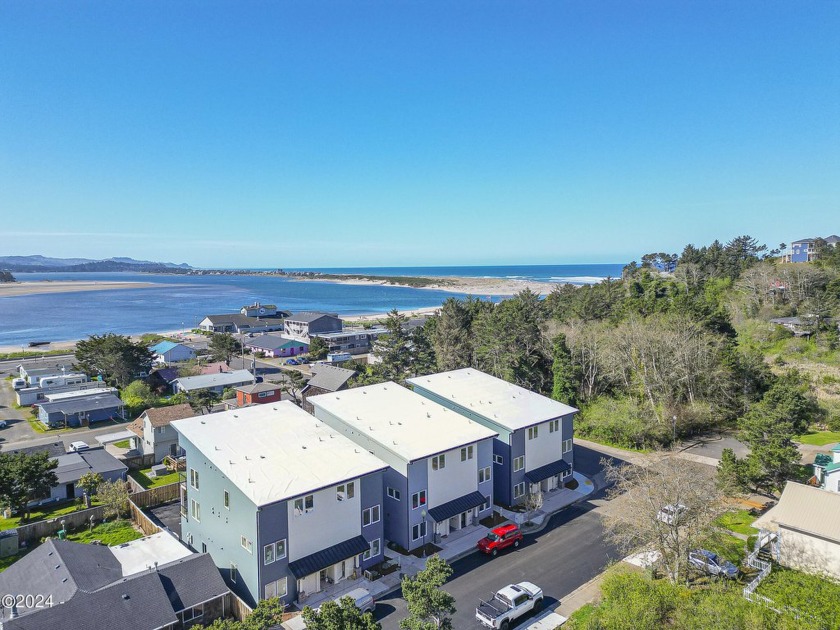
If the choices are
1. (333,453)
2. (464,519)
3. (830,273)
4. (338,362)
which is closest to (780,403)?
(464,519)

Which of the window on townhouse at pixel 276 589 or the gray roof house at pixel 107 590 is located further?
the window on townhouse at pixel 276 589

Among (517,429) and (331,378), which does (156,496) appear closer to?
(517,429)

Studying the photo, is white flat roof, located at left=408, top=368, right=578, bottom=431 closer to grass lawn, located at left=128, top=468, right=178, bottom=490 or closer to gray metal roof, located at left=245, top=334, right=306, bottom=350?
grass lawn, located at left=128, top=468, right=178, bottom=490

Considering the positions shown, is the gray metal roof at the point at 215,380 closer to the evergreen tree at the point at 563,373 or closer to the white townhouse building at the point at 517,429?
the white townhouse building at the point at 517,429

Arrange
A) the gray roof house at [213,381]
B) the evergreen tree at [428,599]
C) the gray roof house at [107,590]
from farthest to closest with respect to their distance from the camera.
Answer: the gray roof house at [213,381]
the gray roof house at [107,590]
the evergreen tree at [428,599]

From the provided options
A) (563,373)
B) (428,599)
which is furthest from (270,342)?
(428,599)

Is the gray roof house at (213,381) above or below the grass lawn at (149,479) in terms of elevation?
above

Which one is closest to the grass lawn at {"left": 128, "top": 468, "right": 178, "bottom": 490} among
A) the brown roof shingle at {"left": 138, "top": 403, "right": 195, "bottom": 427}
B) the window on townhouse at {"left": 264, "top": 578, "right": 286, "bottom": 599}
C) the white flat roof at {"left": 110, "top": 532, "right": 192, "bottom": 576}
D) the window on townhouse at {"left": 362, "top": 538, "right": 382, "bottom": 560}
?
the brown roof shingle at {"left": 138, "top": 403, "right": 195, "bottom": 427}

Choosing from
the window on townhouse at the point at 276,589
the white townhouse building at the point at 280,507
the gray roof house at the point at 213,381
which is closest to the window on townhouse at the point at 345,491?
the white townhouse building at the point at 280,507
